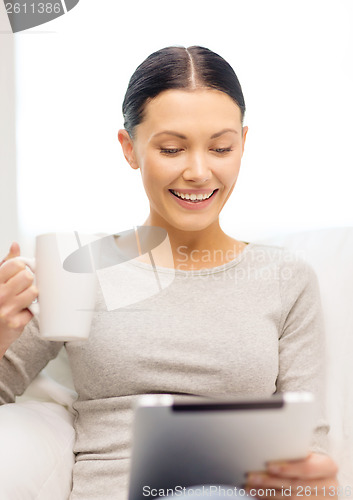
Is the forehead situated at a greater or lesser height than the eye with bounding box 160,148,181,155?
greater

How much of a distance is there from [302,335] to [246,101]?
2.41 feet

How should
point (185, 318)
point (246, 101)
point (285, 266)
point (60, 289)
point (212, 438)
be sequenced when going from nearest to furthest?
point (212, 438) < point (60, 289) < point (185, 318) < point (285, 266) < point (246, 101)

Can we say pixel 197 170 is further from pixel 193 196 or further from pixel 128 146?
pixel 128 146

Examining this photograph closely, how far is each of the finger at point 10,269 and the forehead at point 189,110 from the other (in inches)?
16.1

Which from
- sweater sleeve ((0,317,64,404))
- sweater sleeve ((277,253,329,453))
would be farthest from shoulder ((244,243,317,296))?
sweater sleeve ((0,317,64,404))

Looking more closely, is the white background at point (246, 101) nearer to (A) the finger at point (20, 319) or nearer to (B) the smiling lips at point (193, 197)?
(B) the smiling lips at point (193, 197)

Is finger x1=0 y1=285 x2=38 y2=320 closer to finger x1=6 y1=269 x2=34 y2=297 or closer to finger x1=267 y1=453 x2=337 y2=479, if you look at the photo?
finger x1=6 y1=269 x2=34 y2=297

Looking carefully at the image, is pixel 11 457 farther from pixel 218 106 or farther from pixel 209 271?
pixel 218 106

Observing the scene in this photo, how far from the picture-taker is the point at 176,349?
114cm

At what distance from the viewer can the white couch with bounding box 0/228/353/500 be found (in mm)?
1045

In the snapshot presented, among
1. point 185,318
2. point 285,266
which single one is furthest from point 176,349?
point 285,266

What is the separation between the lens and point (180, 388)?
112cm

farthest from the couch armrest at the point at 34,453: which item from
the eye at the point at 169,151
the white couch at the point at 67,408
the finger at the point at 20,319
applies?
the eye at the point at 169,151

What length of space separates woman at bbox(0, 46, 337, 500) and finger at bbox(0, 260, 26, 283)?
164 millimetres
